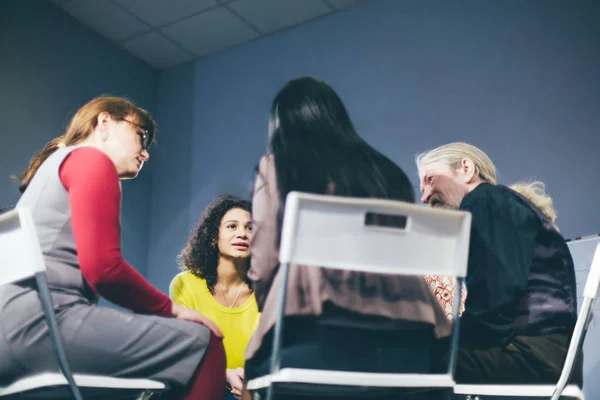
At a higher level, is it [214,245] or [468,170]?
[468,170]

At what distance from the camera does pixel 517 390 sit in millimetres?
1409

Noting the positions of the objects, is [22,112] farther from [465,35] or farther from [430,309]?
[430,309]

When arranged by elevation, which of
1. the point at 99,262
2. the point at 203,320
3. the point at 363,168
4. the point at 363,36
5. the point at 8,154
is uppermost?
the point at 363,36

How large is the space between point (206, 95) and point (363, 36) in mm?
1265

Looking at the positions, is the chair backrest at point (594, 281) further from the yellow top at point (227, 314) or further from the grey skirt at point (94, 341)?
the yellow top at point (227, 314)

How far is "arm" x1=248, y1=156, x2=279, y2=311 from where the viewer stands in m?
1.31

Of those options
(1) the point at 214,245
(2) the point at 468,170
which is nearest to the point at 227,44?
(1) the point at 214,245

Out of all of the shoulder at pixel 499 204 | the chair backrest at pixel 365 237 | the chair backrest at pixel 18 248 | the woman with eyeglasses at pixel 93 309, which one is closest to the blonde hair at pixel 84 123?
the woman with eyeglasses at pixel 93 309

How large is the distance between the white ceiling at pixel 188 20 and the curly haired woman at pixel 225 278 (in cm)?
181

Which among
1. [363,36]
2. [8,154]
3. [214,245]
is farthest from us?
[363,36]

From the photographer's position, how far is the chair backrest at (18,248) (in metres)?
1.14

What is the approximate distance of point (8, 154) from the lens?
12.0 ft

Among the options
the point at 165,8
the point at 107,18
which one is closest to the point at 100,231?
the point at 165,8

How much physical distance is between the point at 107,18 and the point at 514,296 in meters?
3.62
